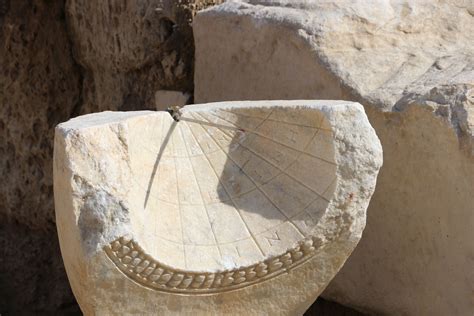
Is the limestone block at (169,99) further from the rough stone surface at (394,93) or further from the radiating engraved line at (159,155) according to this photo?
the radiating engraved line at (159,155)

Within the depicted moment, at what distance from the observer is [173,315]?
314 centimetres

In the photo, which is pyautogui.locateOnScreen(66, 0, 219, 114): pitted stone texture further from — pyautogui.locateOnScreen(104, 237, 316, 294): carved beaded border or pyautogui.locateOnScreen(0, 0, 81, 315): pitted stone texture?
pyautogui.locateOnScreen(104, 237, 316, 294): carved beaded border

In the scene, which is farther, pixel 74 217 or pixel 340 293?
pixel 340 293

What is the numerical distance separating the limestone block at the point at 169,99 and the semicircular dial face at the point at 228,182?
4.83ft

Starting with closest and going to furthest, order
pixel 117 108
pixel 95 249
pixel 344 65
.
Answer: pixel 95 249, pixel 344 65, pixel 117 108

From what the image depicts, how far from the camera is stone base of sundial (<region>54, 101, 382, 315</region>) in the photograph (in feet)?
9.70

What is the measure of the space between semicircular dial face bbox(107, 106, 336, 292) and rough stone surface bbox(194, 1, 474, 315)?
0.47 metres

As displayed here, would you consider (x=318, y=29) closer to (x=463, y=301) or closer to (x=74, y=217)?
(x=463, y=301)

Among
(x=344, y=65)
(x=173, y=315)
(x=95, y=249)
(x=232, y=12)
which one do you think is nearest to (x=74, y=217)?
(x=95, y=249)

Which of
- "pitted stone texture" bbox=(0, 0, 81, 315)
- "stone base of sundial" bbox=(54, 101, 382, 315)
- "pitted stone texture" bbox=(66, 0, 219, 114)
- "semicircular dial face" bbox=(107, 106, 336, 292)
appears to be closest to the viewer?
"stone base of sundial" bbox=(54, 101, 382, 315)

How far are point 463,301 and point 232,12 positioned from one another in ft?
5.21

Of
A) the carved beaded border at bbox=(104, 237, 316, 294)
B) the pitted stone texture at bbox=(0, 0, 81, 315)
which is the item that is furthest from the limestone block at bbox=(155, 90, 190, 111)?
the carved beaded border at bbox=(104, 237, 316, 294)

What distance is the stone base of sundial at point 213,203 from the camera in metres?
2.96

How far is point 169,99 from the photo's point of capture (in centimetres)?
488
